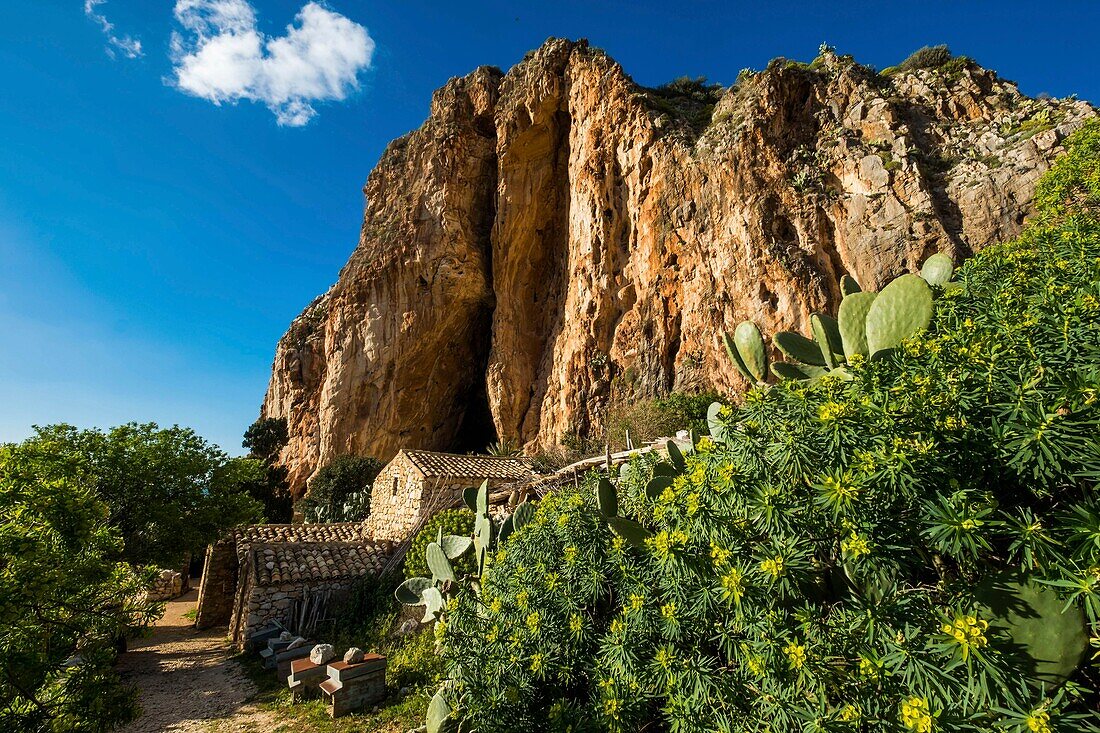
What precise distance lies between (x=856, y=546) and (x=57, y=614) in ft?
21.6

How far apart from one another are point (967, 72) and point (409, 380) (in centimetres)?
2553

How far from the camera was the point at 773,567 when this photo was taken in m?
1.88

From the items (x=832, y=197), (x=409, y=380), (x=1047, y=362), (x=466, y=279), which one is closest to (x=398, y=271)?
(x=466, y=279)

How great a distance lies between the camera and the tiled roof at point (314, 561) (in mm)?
9719

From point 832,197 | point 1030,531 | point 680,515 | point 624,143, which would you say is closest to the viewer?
point 1030,531

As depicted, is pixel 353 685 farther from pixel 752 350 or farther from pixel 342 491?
pixel 342 491

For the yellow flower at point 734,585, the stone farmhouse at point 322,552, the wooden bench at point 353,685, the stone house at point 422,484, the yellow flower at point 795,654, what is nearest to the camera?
the yellow flower at point 795,654

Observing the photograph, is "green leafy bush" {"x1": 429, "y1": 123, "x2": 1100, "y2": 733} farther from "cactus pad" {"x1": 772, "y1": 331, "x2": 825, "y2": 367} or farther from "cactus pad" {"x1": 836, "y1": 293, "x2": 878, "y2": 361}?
"cactus pad" {"x1": 772, "y1": 331, "x2": 825, "y2": 367}

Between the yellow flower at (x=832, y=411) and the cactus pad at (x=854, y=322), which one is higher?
the cactus pad at (x=854, y=322)

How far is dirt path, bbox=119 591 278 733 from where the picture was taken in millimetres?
5984

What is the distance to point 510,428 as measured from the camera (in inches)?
917

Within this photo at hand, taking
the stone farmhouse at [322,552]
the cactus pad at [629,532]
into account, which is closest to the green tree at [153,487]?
the stone farmhouse at [322,552]

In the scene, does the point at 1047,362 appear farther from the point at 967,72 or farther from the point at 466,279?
the point at 466,279

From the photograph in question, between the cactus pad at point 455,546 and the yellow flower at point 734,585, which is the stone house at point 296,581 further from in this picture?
the yellow flower at point 734,585
